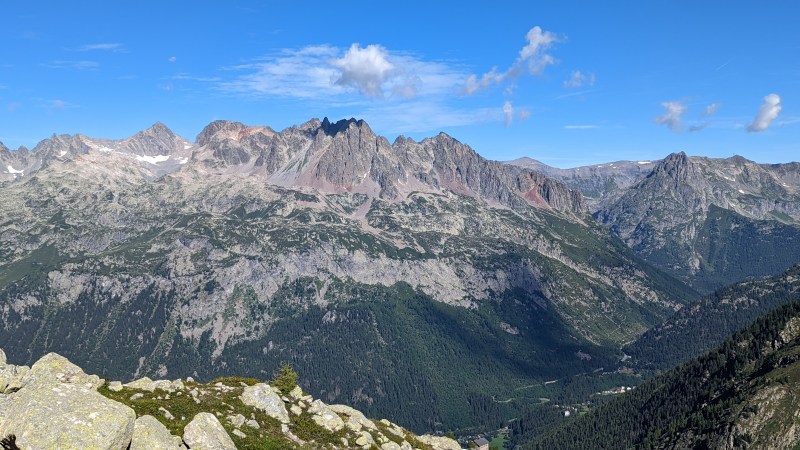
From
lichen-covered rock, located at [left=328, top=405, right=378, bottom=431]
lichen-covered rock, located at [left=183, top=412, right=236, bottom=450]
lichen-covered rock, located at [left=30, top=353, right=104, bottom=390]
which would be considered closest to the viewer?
lichen-covered rock, located at [left=183, top=412, right=236, bottom=450]

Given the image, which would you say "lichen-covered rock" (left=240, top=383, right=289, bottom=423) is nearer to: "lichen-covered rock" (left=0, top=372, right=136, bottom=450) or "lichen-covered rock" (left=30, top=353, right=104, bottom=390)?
"lichen-covered rock" (left=30, top=353, right=104, bottom=390)

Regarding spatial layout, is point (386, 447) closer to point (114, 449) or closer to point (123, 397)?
→ point (123, 397)

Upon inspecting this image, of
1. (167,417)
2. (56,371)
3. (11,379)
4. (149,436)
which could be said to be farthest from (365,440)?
(11,379)

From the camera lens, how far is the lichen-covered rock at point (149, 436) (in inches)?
1730

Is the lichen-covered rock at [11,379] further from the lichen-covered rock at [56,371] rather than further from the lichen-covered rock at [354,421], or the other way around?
the lichen-covered rock at [354,421]

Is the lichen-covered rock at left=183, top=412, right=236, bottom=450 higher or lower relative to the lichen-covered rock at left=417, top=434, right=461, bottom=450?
higher

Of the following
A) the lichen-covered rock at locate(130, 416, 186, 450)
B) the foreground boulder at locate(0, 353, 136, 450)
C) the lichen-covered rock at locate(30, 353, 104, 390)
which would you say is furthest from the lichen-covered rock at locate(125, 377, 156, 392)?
the foreground boulder at locate(0, 353, 136, 450)

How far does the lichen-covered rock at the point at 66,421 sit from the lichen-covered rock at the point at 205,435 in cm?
1170

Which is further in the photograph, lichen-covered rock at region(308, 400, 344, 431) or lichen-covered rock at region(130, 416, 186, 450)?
lichen-covered rock at region(308, 400, 344, 431)

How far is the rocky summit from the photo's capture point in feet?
126

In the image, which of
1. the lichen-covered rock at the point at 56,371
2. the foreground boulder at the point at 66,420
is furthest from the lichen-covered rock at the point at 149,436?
the lichen-covered rock at the point at 56,371

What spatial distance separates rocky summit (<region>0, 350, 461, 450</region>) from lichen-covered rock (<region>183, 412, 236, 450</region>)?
86 millimetres

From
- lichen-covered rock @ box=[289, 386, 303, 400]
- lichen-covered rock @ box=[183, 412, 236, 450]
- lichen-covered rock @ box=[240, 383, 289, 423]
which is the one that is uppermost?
lichen-covered rock @ box=[183, 412, 236, 450]

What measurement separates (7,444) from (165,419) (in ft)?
93.1
